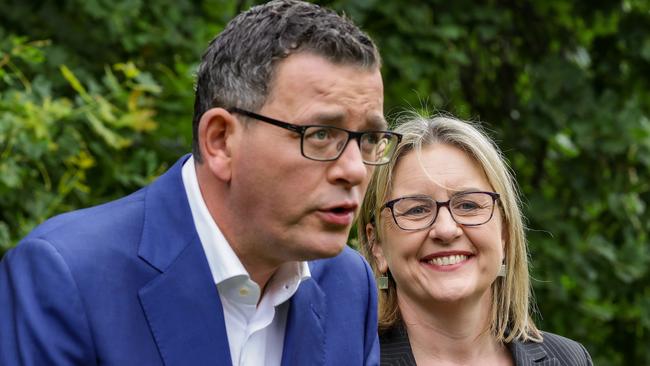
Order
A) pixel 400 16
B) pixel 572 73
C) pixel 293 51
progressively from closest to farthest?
pixel 293 51
pixel 400 16
pixel 572 73

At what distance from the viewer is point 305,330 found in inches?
112

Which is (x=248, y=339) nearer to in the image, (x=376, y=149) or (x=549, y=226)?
(x=376, y=149)

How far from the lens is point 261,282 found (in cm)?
271

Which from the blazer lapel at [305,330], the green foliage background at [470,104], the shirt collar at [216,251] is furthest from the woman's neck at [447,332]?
the green foliage background at [470,104]

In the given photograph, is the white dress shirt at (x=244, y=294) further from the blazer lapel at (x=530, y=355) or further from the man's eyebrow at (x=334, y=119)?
the blazer lapel at (x=530, y=355)

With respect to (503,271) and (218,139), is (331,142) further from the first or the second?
(503,271)

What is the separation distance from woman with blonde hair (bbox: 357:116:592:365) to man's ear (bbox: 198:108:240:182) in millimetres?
993

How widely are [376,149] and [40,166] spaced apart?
1.96 metres

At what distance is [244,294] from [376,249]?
0.98 metres

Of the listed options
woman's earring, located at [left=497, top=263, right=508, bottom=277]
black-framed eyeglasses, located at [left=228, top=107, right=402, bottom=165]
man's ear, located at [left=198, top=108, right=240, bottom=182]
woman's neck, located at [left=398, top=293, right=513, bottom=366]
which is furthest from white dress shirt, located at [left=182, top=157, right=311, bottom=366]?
woman's earring, located at [left=497, top=263, right=508, bottom=277]

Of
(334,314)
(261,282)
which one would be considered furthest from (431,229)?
(261,282)

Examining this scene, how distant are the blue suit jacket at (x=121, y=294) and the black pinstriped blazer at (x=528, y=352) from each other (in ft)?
2.09

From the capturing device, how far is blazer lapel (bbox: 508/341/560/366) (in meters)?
3.52

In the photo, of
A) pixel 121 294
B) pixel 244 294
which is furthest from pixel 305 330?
pixel 121 294
